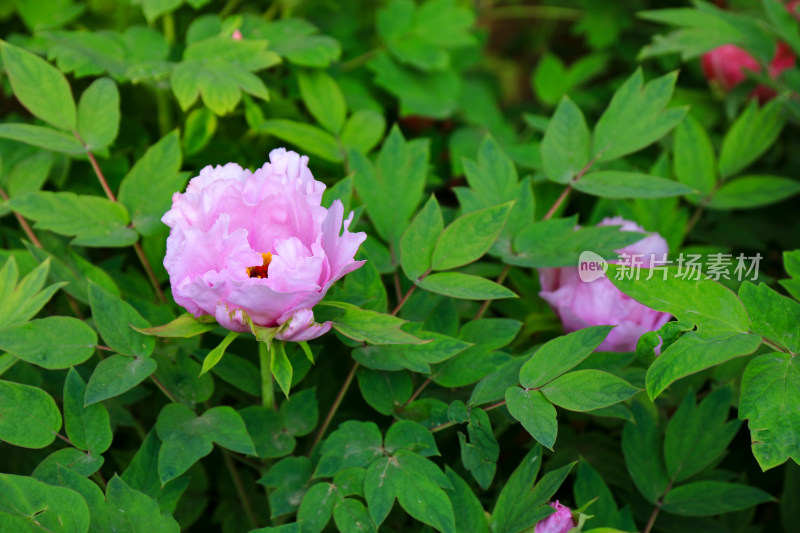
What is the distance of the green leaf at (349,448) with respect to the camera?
2.56ft

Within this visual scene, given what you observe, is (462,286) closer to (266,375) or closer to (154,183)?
(266,375)

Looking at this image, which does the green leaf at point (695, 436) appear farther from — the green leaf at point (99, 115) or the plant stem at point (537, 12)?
the plant stem at point (537, 12)

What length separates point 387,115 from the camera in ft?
5.08

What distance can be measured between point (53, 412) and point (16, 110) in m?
0.94

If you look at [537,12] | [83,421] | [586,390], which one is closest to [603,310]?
[586,390]

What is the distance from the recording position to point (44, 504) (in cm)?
66

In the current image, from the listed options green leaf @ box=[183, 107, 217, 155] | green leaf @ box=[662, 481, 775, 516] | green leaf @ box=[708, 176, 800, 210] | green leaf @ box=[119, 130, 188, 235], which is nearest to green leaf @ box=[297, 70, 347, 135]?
green leaf @ box=[183, 107, 217, 155]

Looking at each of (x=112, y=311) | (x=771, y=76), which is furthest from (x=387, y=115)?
(x=112, y=311)

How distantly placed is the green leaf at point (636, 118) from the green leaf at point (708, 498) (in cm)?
45

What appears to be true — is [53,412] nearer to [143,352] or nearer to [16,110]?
[143,352]

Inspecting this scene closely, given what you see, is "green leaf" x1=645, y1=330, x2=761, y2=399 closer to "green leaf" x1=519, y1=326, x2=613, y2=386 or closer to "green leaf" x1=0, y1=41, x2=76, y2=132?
"green leaf" x1=519, y1=326, x2=613, y2=386

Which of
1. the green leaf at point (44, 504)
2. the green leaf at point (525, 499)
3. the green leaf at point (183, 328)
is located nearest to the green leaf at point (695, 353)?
the green leaf at point (525, 499)

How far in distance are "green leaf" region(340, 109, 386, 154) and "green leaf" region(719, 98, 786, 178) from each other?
56cm

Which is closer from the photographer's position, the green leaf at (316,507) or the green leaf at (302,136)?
the green leaf at (316,507)
